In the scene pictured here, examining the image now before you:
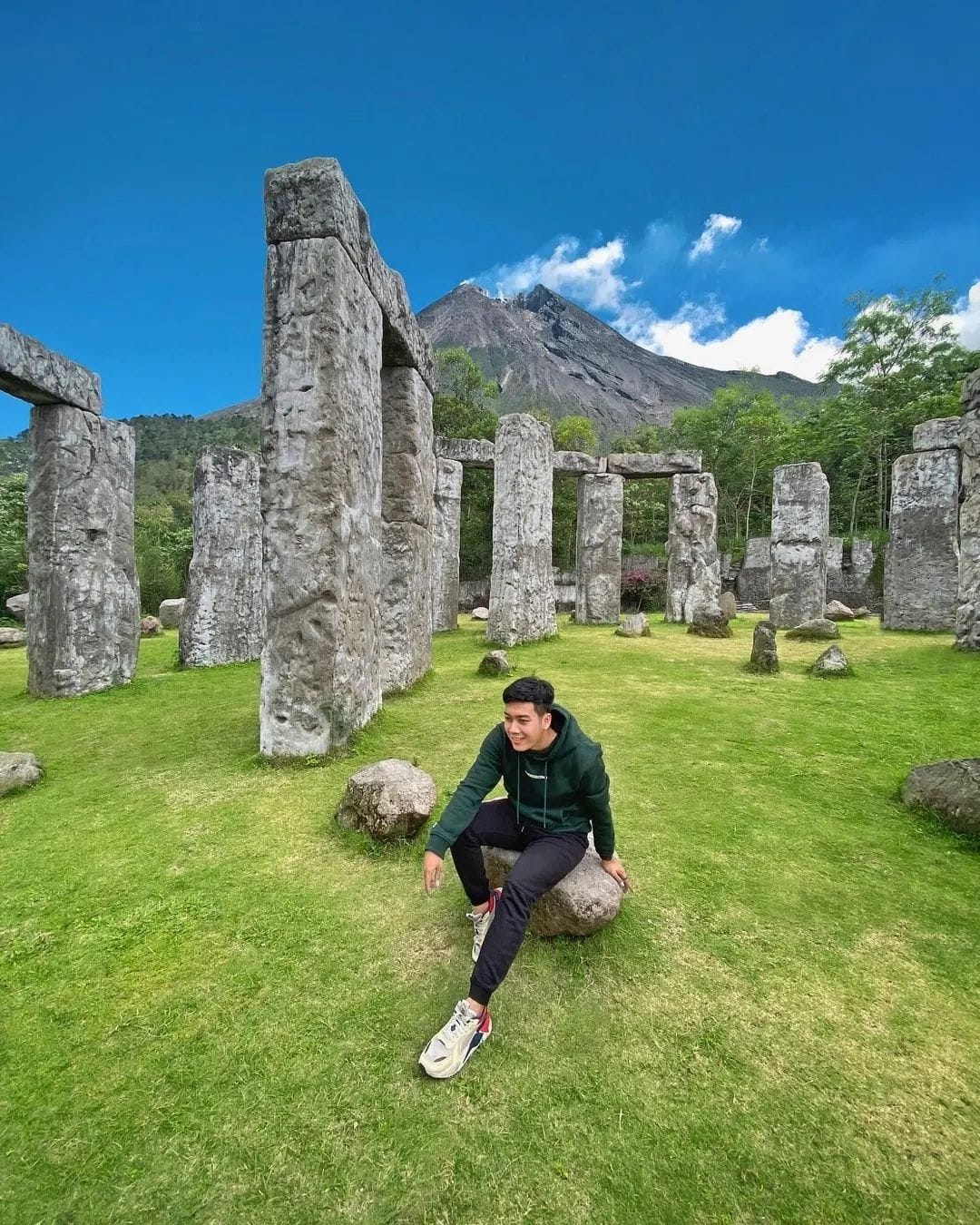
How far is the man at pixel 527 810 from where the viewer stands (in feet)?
6.64

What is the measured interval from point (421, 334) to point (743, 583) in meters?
16.4

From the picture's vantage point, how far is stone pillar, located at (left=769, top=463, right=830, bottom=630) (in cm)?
1237

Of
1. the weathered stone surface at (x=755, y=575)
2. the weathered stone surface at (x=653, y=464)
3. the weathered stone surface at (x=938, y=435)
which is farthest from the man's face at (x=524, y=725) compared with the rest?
the weathered stone surface at (x=755, y=575)

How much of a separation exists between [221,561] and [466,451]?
22.9 feet

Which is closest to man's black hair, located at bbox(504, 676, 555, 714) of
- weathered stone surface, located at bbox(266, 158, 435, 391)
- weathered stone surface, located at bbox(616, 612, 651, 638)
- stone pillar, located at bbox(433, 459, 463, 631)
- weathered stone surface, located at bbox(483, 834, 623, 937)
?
weathered stone surface, located at bbox(483, 834, 623, 937)

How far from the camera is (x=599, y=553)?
46.2 ft

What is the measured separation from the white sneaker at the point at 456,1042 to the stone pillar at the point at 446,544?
10749mm

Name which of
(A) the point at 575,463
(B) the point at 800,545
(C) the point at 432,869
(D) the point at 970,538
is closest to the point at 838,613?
(B) the point at 800,545

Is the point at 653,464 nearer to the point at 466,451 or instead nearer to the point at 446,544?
the point at 466,451

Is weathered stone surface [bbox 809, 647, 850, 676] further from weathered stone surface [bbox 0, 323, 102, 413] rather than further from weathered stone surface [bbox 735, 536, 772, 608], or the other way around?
weathered stone surface [bbox 735, 536, 772, 608]

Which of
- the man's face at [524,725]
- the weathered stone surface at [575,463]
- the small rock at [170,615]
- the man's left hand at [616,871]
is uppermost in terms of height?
the weathered stone surface at [575,463]

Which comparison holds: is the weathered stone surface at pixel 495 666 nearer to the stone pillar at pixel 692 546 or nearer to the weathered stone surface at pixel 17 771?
the weathered stone surface at pixel 17 771

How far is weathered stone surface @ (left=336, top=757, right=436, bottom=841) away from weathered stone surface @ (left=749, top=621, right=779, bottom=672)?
519 centimetres

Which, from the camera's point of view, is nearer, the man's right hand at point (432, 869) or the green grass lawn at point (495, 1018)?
the green grass lawn at point (495, 1018)
